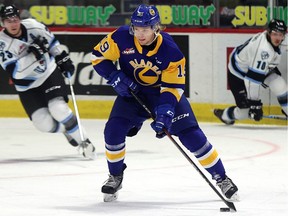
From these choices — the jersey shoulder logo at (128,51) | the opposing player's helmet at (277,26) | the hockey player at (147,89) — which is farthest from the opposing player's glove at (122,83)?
the opposing player's helmet at (277,26)

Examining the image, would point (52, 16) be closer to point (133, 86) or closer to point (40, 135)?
point (40, 135)

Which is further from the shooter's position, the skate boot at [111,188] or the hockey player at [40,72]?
the hockey player at [40,72]

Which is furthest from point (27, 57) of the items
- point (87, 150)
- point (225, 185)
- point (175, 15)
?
point (225, 185)

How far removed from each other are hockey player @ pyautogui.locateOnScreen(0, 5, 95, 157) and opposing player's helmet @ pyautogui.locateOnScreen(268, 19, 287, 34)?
76.6 inches

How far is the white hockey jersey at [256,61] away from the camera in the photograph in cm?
809

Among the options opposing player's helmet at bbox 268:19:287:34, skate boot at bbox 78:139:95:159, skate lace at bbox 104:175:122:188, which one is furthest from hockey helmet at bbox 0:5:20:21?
opposing player's helmet at bbox 268:19:287:34

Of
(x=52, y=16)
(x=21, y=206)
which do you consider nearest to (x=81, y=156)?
(x=21, y=206)

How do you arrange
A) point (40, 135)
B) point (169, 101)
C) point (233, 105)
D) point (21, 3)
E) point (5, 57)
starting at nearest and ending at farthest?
point (169, 101)
point (5, 57)
point (40, 135)
point (233, 105)
point (21, 3)

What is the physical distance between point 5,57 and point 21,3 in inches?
94.9

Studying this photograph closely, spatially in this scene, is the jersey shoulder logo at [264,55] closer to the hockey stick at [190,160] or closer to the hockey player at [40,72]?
the hockey player at [40,72]

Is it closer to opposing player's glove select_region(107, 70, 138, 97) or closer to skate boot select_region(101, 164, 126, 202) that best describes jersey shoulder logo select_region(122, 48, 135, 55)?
opposing player's glove select_region(107, 70, 138, 97)

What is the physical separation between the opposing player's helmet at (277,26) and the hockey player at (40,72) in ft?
6.39

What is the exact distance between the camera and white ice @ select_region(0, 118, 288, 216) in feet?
16.3

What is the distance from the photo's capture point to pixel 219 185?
16.6 feet
